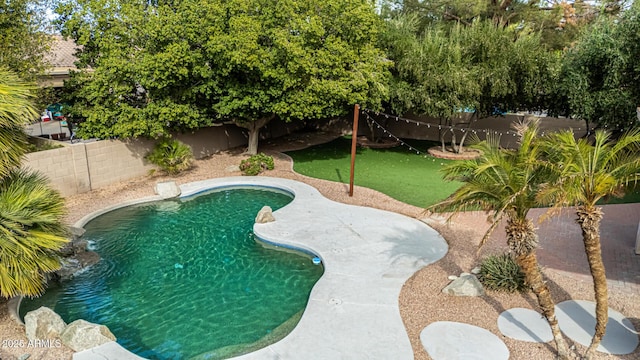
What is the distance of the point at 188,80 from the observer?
17.5 meters

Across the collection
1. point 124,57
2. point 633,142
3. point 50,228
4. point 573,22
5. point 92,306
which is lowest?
point 92,306

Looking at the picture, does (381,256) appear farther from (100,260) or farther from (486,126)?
(486,126)

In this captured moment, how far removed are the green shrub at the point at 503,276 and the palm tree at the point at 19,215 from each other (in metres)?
8.66

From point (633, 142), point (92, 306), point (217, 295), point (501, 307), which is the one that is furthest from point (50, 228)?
point (633, 142)

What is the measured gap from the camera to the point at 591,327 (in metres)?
7.96

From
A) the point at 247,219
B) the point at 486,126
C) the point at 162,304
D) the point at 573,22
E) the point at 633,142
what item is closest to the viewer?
the point at 633,142

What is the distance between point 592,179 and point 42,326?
363 inches

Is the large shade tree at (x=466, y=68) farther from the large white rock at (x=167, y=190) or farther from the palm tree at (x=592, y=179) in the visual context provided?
the palm tree at (x=592, y=179)

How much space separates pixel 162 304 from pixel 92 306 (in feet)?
4.91

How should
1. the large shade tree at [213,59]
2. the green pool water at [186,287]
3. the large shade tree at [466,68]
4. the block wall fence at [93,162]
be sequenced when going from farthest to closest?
the large shade tree at [466,68], the large shade tree at [213,59], the block wall fence at [93,162], the green pool water at [186,287]

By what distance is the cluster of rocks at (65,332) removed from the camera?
24.3ft

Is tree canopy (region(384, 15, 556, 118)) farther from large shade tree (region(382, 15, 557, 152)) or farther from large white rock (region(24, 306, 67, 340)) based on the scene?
large white rock (region(24, 306, 67, 340))

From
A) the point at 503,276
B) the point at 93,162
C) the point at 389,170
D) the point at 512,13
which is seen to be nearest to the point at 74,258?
the point at 93,162

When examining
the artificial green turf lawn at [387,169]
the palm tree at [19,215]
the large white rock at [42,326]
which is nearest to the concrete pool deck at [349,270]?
the large white rock at [42,326]
